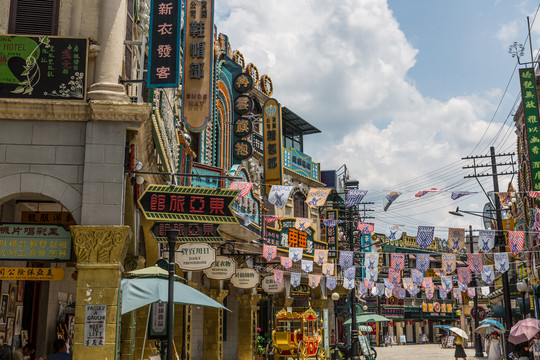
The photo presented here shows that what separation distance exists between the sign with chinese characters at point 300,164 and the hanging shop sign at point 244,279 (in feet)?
57.5

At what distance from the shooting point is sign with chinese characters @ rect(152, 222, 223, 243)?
14148 millimetres

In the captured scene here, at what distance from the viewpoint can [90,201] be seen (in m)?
11.4

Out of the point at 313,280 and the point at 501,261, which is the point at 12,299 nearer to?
the point at 313,280

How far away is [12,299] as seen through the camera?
48.4 ft

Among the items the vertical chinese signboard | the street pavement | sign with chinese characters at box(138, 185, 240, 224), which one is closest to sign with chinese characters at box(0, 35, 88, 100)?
sign with chinese characters at box(138, 185, 240, 224)

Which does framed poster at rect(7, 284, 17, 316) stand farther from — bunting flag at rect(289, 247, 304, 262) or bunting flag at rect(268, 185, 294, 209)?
bunting flag at rect(289, 247, 304, 262)

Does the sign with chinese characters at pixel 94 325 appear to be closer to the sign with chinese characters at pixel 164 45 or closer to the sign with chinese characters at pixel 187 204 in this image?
the sign with chinese characters at pixel 187 204

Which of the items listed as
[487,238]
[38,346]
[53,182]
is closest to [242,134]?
[487,238]

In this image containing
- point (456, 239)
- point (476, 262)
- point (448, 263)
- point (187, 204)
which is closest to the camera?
point (187, 204)

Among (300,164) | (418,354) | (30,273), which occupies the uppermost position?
(300,164)

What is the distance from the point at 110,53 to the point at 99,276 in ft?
15.1

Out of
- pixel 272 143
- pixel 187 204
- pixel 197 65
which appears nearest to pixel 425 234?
pixel 272 143

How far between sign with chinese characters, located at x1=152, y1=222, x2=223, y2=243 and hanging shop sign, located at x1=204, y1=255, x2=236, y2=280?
228 inches

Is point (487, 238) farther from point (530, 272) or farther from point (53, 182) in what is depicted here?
point (53, 182)
